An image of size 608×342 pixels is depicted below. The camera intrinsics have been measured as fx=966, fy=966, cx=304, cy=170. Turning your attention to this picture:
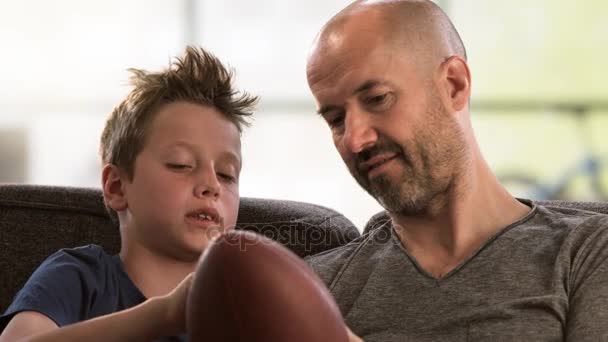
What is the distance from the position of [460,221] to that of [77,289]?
2.29 ft

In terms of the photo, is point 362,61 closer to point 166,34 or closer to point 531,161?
point 166,34

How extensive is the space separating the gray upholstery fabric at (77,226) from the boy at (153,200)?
0.38ft

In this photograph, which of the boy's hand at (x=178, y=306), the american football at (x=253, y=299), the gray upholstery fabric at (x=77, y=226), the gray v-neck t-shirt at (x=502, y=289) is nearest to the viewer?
the american football at (x=253, y=299)

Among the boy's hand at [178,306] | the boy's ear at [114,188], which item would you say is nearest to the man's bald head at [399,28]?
the boy's ear at [114,188]

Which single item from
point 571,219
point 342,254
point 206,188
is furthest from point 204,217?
point 571,219

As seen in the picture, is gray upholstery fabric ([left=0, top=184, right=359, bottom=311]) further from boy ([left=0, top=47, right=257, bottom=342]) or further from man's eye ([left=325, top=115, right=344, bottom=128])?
man's eye ([left=325, top=115, right=344, bottom=128])

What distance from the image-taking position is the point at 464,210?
1.79 meters

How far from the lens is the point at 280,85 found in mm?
5070

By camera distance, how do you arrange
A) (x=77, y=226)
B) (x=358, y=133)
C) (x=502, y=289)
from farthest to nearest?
(x=77, y=226) → (x=358, y=133) → (x=502, y=289)

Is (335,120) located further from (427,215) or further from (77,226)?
(77,226)

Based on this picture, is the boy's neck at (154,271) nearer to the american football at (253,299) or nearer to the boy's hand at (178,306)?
the boy's hand at (178,306)

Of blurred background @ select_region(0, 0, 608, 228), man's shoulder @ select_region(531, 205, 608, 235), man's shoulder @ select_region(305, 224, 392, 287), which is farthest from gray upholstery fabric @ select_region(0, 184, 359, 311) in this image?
blurred background @ select_region(0, 0, 608, 228)

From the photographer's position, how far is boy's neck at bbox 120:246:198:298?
70.3 inches

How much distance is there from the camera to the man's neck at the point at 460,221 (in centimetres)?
176
